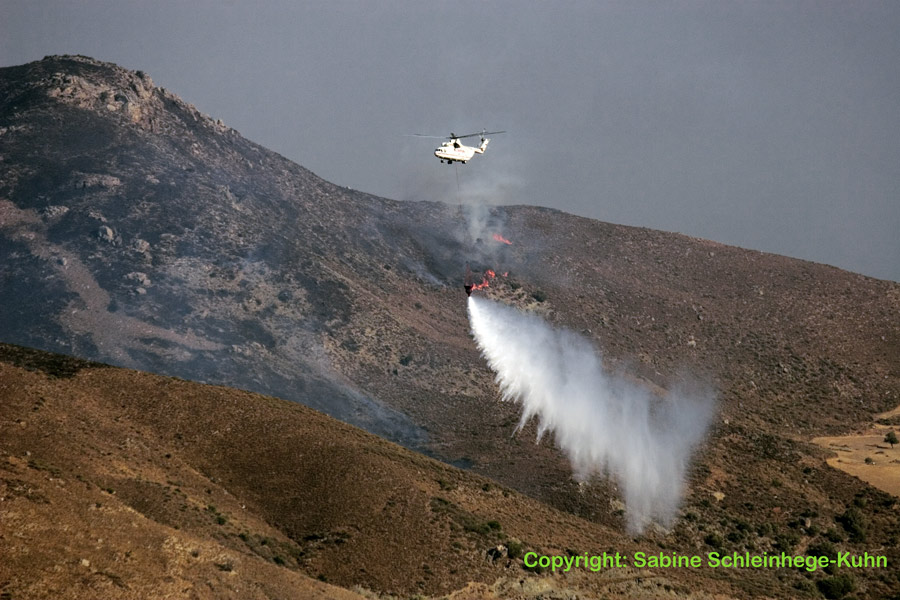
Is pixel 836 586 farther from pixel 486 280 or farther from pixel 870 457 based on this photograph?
pixel 486 280

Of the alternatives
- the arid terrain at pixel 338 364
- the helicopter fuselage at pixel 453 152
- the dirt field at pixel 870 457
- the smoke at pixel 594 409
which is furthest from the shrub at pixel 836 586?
the helicopter fuselage at pixel 453 152

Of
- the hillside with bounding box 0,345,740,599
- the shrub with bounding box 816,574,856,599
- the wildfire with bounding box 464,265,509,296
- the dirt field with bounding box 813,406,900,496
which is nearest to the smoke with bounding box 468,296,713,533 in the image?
the wildfire with bounding box 464,265,509,296

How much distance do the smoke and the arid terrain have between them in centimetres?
251

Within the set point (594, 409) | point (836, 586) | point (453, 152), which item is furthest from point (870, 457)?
point (453, 152)

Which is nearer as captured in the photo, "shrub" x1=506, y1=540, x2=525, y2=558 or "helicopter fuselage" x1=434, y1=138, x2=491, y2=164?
"shrub" x1=506, y1=540, x2=525, y2=558

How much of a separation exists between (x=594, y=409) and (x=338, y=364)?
106 ft

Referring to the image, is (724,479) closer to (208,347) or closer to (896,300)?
(208,347)

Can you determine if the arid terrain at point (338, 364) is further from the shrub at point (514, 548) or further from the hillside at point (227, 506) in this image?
the shrub at point (514, 548)

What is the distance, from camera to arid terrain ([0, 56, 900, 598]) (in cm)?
4769

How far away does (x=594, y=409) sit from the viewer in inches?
3696

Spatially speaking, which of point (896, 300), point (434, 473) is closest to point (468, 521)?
point (434, 473)

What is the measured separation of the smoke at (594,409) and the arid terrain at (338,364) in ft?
8.22

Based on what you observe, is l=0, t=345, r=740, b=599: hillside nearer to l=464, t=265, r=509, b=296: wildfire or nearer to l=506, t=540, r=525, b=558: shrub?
l=506, t=540, r=525, b=558: shrub

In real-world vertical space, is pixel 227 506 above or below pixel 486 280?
below
